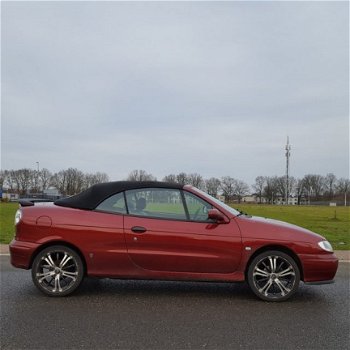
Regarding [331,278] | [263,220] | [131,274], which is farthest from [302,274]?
[131,274]

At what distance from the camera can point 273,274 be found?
18.4ft

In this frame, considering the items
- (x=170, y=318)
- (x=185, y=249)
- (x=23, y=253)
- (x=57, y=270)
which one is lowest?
(x=170, y=318)

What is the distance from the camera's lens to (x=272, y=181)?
5059 inches

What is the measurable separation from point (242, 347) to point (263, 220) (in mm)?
2297

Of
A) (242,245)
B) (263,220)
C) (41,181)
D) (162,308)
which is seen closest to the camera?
(162,308)

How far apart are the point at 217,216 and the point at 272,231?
0.76m

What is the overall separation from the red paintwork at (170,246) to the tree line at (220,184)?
3711 inches

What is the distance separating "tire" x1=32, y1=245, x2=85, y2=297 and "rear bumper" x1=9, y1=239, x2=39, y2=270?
0.34ft

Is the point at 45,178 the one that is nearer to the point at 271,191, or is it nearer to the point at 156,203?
the point at 271,191

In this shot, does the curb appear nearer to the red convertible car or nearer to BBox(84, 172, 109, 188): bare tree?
the red convertible car

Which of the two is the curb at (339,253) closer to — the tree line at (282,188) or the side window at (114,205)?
the side window at (114,205)

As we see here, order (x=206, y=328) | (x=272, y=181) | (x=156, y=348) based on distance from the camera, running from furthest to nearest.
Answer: (x=272, y=181)
(x=206, y=328)
(x=156, y=348)

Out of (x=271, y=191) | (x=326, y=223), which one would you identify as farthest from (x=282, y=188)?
(x=326, y=223)

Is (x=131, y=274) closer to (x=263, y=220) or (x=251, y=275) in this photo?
(x=251, y=275)
